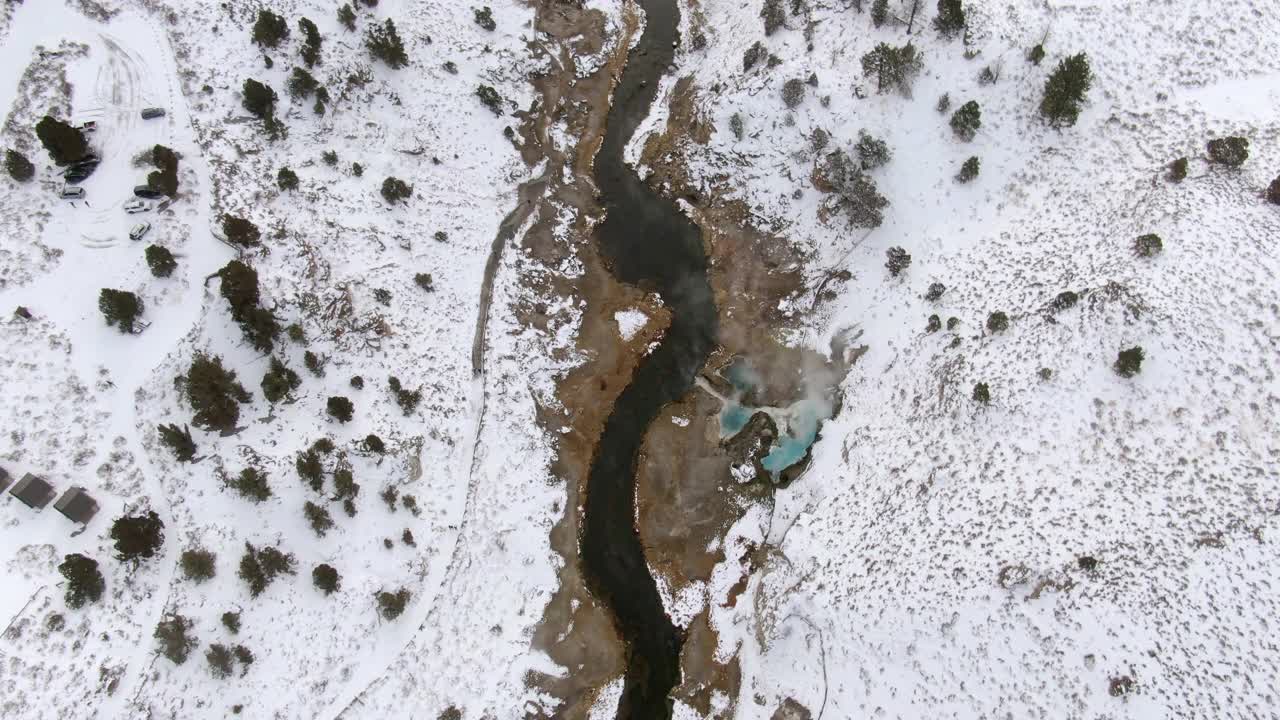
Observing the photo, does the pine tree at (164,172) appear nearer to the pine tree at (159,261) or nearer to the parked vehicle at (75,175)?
the parked vehicle at (75,175)

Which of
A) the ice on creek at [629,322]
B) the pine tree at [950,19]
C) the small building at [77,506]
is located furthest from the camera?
the ice on creek at [629,322]

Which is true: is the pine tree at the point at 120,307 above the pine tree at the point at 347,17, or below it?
below

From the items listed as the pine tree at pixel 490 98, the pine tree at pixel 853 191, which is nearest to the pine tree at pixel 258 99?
the pine tree at pixel 490 98

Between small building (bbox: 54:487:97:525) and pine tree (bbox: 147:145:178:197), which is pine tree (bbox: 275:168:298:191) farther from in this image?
small building (bbox: 54:487:97:525)

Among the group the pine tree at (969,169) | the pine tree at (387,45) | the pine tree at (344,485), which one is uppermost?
the pine tree at (969,169)

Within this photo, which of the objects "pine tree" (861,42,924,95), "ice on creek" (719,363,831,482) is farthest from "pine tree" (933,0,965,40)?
"ice on creek" (719,363,831,482)

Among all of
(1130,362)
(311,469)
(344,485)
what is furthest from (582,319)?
(1130,362)
